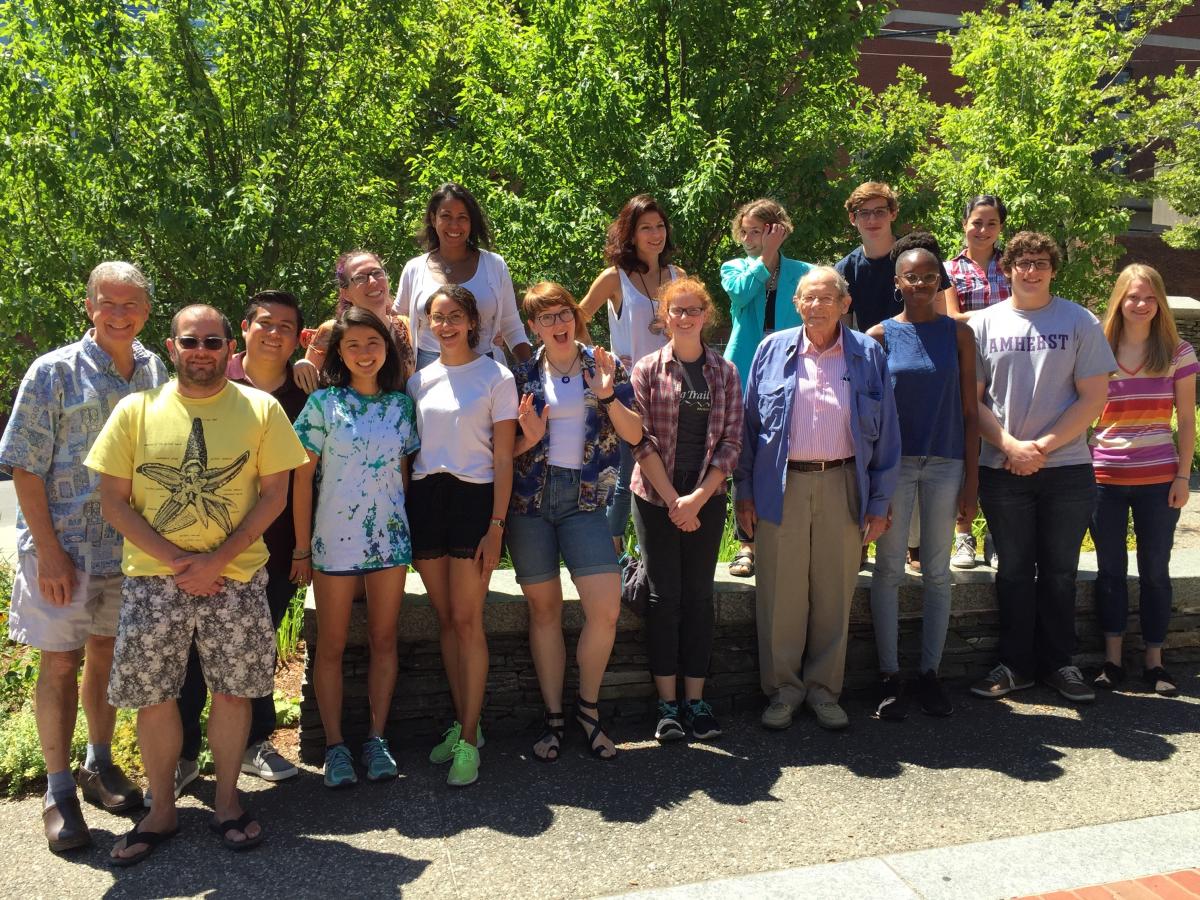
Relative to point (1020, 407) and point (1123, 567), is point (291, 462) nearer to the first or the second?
point (1020, 407)

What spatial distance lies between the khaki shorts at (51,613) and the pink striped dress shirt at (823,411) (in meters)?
2.85

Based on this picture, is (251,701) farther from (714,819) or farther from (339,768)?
(714,819)

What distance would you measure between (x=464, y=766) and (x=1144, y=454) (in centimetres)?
355

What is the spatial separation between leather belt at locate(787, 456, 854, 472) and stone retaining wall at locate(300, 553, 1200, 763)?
27.6 inches

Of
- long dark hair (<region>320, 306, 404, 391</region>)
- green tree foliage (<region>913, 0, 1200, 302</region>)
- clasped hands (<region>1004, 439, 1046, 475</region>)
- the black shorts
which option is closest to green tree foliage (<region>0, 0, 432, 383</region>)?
long dark hair (<region>320, 306, 404, 391</region>)

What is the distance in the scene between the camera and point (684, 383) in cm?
436

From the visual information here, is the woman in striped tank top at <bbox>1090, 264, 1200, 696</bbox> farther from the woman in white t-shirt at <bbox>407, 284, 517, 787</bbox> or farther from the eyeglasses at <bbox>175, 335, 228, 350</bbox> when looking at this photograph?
the eyeglasses at <bbox>175, 335, 228, 350</bbox>

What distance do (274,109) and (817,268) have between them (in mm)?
5193

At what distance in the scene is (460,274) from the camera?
481 cm

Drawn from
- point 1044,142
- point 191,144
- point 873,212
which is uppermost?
point 1044,142

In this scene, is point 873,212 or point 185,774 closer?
point 185,774

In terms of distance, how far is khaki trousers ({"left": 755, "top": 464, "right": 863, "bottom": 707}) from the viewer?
14.6ft

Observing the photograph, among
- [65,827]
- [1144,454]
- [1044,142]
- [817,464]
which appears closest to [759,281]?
[817,464]

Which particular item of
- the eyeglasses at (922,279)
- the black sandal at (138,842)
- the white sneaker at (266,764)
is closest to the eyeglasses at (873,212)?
the eyeglasses at (922,279)
